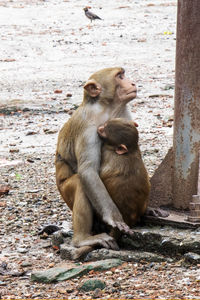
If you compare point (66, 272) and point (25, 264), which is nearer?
point (66, 272)

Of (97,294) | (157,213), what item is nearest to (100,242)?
(157,213)

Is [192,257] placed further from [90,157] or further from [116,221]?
[90,157]

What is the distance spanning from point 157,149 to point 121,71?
340 cm

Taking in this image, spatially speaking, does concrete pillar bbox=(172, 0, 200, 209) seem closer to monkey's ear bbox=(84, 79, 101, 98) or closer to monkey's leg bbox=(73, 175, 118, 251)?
monkey's ear bbox=(84, 79, 101, 98)

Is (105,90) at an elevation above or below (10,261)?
above

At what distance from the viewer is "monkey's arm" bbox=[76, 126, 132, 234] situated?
5.23m

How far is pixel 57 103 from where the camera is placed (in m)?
12.1

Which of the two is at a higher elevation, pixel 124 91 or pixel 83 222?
pixel 124 91

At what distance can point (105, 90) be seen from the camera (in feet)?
18.0

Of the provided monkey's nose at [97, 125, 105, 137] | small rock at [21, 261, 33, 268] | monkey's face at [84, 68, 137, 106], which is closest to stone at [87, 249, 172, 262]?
small rock at [21, 261, 33, 268]

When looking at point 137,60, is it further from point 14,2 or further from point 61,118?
point 14,2

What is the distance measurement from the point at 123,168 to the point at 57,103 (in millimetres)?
6945

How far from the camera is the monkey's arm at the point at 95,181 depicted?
17.2 ft

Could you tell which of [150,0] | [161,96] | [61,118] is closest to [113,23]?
[150,0]
